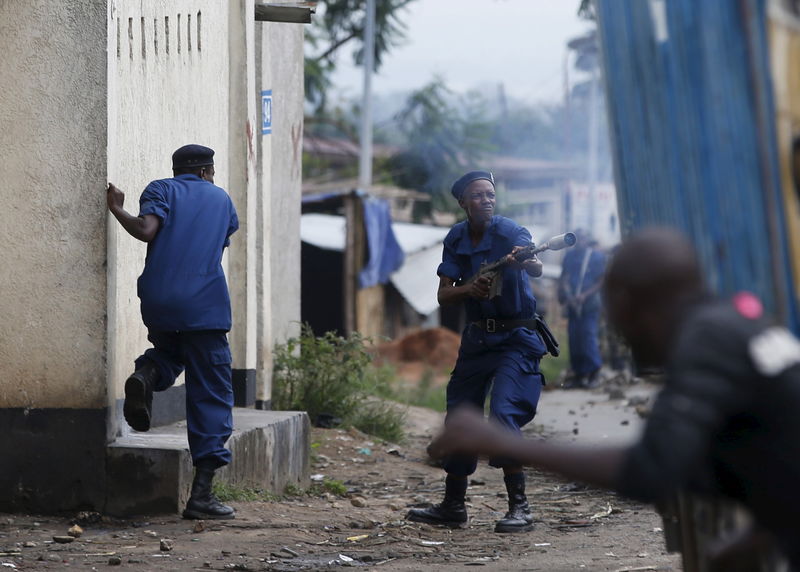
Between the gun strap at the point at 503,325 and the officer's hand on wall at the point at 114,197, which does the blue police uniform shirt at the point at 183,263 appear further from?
the gun strap at the point at 503,325

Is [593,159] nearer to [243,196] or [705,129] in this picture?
A: [243,196]

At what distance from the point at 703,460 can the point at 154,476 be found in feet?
13.8

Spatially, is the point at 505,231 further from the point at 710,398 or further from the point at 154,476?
the point at 710,398

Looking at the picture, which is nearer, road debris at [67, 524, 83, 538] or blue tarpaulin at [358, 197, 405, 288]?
road debris at [67, 524, 83, 538]

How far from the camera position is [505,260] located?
6379 millimetres

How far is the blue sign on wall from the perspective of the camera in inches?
388

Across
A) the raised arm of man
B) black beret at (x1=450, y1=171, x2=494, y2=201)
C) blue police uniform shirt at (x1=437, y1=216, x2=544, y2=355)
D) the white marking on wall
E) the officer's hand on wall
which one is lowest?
the white marking on wall

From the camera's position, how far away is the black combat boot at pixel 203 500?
622 centimetres

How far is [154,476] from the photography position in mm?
6297

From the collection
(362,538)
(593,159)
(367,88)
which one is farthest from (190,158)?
(593,159)

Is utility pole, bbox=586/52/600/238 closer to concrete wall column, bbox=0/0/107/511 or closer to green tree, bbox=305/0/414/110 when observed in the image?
green tree, bbox=305/0/414/110

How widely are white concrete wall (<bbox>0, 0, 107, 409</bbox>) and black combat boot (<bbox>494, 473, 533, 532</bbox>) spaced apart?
216cm

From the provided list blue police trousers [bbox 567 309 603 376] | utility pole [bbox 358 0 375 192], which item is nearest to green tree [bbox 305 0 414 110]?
utility pole [bbox 358 0 375 192]

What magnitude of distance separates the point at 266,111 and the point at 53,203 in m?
3.84
